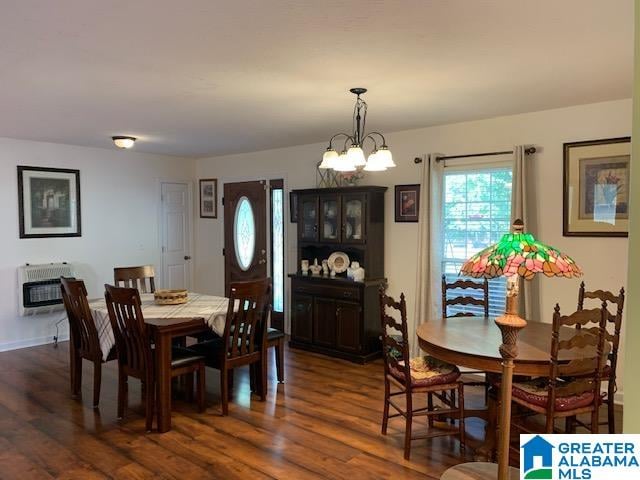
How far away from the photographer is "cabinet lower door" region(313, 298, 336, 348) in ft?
17.5

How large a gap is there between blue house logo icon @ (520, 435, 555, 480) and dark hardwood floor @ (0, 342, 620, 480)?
1.36m

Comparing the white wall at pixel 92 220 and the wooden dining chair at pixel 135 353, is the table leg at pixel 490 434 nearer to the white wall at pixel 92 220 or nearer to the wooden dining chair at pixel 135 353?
the wooden dining chair at pixel 135 353

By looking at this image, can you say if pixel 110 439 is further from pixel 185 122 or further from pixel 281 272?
pixel 281 272

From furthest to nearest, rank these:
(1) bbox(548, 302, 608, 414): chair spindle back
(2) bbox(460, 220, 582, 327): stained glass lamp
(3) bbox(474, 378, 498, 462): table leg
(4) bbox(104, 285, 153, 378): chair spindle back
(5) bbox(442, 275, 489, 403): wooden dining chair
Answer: (5) bbox(442, 275, 489, 403): wooden dining chair, (4) bbox(104, 285, 153, 378): chair spindle back, (3) bbox(474, 378, 498, 462): table leg, (1) bbox(548, 302, 608, 414): chair spindle back, (2) bbox(460, 220, 582, 327): stained glass lamp

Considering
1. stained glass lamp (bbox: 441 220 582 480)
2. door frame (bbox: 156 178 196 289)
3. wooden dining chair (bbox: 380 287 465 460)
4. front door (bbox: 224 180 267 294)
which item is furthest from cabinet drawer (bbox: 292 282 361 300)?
stained glass lamp (bbox: 441 220 582 480)

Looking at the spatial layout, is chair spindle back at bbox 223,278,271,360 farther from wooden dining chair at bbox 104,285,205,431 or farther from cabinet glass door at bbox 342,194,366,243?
cabinet glass door at bbox 342,194,366,243

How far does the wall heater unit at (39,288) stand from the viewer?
5704 millimetres

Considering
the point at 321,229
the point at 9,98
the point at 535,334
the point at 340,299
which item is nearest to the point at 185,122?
the point at 9,98

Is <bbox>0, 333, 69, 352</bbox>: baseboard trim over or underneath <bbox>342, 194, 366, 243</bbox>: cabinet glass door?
underneath

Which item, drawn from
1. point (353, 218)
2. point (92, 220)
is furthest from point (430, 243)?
point (92, 220)

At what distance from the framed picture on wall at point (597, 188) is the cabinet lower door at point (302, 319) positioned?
2.71m

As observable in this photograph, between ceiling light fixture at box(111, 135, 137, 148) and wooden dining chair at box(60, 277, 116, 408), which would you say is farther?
ceiling light fixture at box(111, 135, 137, 148)

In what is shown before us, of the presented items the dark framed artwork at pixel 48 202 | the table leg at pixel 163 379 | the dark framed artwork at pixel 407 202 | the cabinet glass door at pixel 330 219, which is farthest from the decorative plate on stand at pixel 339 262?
the dark framed artwork at pixel 48 202

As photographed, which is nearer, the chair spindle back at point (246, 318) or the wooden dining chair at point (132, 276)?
the chair spindle back at point (246, 318)
